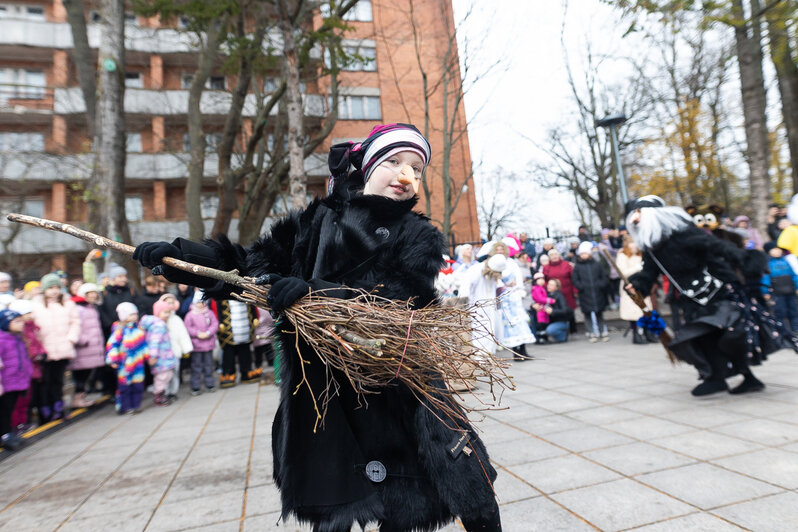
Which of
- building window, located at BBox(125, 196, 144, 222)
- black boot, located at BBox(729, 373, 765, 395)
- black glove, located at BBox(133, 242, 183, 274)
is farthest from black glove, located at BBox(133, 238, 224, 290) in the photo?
building window, located at BBox(125, 196, 144, 222)

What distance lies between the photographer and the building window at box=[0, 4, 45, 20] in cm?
2491

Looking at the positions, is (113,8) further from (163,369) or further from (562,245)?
(562,245)

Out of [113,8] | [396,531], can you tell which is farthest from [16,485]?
[113,8]

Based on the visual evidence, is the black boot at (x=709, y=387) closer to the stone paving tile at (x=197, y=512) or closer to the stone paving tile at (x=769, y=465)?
the stone paving tile at (x=769, y=465)

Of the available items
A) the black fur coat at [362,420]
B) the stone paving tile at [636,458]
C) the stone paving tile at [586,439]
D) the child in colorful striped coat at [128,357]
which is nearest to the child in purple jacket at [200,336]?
the child in colorful striped coat at [128,357]

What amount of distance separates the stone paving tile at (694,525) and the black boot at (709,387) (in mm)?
2839

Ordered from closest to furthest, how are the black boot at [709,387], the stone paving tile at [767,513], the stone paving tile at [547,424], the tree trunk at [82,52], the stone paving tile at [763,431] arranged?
the stone paving tile at [767,513], the stone paving tile at [763,431], the stone paving tile at [547,424], the black boot at [709,387], the tree trunk at [82,52]

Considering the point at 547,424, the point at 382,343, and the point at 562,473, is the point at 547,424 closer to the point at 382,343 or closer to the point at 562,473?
the point at 562,473

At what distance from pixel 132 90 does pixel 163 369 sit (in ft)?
67.6

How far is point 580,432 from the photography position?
13.8ft

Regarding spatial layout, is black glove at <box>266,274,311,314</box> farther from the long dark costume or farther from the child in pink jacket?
the child in pink jacket

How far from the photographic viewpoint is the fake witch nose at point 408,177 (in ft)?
6.61

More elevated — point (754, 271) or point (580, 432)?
point (754, 271)

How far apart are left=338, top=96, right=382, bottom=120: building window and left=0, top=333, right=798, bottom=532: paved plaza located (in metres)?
21.4
